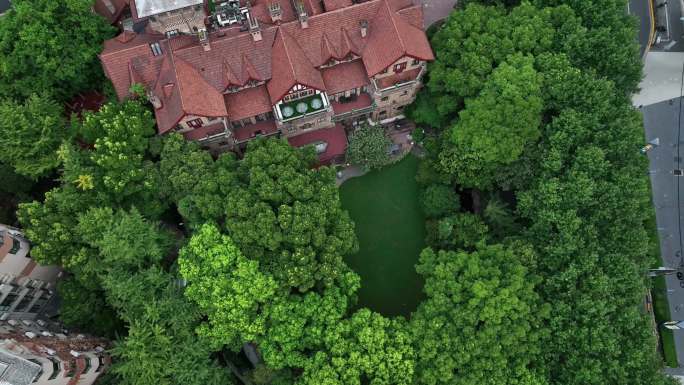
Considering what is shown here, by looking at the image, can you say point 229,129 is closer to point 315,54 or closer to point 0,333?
point 315,54

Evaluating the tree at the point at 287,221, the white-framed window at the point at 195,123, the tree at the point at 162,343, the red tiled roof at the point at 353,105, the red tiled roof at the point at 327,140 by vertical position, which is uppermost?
the white-framed window at the point at 195,123

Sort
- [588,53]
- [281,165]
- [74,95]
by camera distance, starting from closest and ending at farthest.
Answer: [281,165] < [588,53] < [74,95]

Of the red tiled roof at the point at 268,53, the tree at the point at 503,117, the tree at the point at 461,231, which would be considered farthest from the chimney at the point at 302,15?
the tree at the point at 461,231

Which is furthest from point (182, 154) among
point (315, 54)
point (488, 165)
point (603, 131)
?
point (603, 131)

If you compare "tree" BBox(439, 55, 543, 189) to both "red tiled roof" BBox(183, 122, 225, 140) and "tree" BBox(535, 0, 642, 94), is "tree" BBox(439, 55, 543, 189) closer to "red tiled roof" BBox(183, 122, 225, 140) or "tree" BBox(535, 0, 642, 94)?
"tree" BBox(535, 0, 642, 94)

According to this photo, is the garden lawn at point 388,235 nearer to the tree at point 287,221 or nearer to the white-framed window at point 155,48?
the tree at point 287,221

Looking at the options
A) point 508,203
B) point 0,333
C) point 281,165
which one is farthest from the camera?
point 508,203

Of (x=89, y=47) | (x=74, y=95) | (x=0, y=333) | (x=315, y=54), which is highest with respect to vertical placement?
(x=89, y=47)
